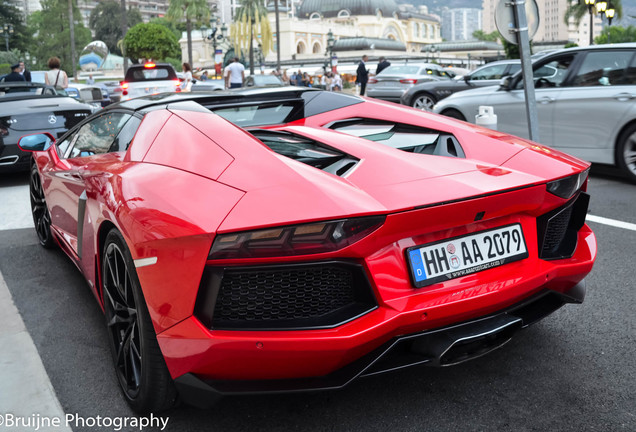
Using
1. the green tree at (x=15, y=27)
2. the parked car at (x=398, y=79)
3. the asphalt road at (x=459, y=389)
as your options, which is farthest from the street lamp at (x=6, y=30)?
the asphalt road at (x=459, y=389)

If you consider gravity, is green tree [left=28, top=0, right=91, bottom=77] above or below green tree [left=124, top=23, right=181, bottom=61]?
above

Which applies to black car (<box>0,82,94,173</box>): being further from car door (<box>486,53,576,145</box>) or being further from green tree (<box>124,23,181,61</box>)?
green tree (<box>124,23,181,61</box>)

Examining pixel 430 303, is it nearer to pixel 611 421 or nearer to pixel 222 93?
pixel 611 421

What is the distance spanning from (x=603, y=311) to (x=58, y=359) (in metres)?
2.73

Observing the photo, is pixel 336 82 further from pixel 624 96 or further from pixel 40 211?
pixel 40 211

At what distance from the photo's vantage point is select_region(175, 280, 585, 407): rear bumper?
2307mm

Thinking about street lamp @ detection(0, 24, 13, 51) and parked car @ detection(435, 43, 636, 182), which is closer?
parked car @ detection(435, 43, 636, 182)

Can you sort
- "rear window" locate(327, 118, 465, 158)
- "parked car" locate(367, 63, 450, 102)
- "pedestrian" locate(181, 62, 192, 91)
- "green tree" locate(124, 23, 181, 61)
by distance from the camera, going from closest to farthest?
"rear window" locate(327, 118, 465, 158) → "pedestrian" locate(181, 62, 192, 91) → "parked car" locate(367, 63, 450, 102) → "green tree" locate(124, 23, 181, 61)

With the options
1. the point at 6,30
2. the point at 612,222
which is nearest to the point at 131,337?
the point at 612,222

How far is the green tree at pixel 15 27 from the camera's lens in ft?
253

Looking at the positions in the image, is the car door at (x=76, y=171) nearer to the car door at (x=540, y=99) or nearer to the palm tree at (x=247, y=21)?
the car door at (x=540, y=99)

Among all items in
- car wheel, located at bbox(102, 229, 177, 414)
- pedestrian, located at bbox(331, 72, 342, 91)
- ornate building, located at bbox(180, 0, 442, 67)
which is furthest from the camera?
ornate building, located at bbox(180, 0, 442, 67)

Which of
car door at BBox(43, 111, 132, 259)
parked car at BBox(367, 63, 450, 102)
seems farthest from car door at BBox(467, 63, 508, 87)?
car door at BBox(43, 111, 132, 259)

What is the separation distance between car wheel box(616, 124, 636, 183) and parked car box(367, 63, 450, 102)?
14339 mm
